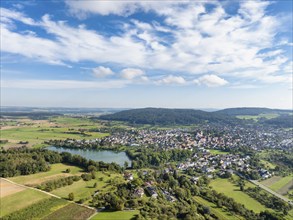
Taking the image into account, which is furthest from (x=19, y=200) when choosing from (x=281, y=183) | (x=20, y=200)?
(x=281, y=183)

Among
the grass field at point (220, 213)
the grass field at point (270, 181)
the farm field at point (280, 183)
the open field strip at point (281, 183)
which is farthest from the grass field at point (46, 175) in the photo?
the open field strip at point (281, 183)

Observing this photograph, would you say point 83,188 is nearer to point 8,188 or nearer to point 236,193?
point 8,188

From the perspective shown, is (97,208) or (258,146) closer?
(97,208)

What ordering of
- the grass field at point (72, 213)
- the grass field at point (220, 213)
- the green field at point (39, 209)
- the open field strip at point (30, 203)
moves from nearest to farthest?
1. the grass field at point (72, 213)
2. the green field at point (39, 209)
3. the open field strip at point (30, 203)
4. the grass field at point (220, 213)

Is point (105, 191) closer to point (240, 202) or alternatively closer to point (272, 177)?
point (240, 202)

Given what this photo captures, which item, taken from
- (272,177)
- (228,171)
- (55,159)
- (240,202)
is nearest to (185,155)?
(228,171)

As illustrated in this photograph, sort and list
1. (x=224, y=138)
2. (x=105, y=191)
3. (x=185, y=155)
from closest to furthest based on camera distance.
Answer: (x=105, y=191), (x=185, y=155), (x=224, y=138)

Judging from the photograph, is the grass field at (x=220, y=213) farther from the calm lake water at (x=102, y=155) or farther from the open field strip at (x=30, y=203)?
the calm lake water at (x=102, y=155)

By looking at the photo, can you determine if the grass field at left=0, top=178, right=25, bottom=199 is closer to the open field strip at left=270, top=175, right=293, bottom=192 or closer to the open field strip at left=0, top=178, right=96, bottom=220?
the open field strip at left=0, top=178, right=96, bottom=220
